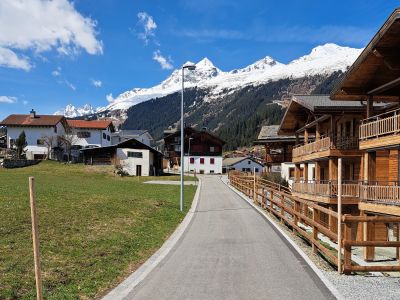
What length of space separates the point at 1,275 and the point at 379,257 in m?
16.0

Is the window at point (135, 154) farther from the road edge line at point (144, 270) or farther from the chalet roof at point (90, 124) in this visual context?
the road edge line at point (144, 270)

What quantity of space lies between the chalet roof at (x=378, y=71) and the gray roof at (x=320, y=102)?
339cm

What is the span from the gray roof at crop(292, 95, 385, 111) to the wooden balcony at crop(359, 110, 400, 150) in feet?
21.3

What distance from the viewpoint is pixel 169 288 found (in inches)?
319

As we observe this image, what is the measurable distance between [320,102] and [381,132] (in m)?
11.4

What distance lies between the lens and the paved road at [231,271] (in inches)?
309

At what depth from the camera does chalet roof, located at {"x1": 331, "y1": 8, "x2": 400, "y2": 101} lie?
16.7 meters

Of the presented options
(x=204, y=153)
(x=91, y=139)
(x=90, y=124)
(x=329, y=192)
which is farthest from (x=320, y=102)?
(x=204, y=153)

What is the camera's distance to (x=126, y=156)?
208ft

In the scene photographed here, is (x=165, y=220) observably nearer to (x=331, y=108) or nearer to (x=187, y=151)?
(x=331, y=108)

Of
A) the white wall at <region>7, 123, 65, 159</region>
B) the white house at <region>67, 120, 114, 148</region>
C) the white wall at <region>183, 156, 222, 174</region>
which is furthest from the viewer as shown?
the white wall at <region>183, 156, 222, 174</region>

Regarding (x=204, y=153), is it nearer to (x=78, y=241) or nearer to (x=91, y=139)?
(x=91, y=139)

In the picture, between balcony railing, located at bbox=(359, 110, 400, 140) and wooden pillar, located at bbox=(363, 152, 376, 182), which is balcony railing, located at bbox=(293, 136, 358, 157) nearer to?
balcony railing, located at bbox=(359, 110, 400, 140)

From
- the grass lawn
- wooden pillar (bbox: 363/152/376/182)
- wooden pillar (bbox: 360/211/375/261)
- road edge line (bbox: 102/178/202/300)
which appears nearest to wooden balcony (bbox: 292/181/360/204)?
wooden pillar (bbox: 363/152/376/182)
